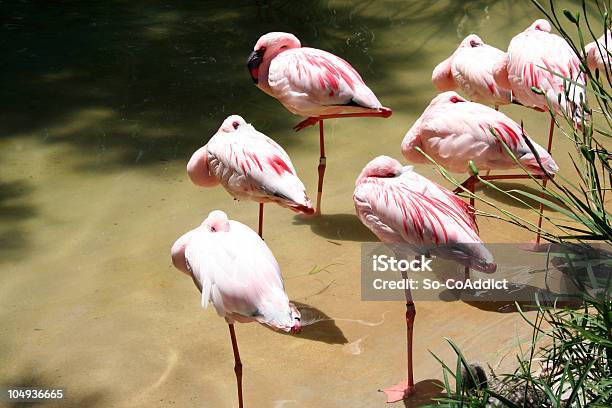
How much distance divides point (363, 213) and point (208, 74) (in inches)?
114

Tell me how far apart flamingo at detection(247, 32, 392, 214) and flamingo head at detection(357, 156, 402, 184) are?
83cm

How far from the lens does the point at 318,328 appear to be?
395cm

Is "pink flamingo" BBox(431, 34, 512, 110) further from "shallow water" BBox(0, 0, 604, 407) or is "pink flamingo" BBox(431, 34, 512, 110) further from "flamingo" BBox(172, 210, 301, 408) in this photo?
"flamingo" BBox(172, 210, 301, 408)

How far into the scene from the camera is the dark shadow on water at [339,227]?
4.67 meters

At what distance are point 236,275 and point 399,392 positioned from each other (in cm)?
81

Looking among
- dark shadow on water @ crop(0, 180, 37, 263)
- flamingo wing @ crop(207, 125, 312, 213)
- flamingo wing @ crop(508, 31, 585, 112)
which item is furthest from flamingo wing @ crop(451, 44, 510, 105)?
dark shadow on water @ crop(0, 180, 37, 263)

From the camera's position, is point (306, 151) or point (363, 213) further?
point (306, 151)

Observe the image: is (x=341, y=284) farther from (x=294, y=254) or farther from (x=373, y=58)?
(x=373, y=58)

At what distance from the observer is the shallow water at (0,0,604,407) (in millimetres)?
3697

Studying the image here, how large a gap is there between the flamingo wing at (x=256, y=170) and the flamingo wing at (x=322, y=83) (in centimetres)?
54

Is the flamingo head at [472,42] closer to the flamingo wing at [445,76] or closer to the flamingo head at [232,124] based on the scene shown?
the flamingo wing at [445,76]

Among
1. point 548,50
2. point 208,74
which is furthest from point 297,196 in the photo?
point 208,74

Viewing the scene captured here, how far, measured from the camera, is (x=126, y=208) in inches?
193

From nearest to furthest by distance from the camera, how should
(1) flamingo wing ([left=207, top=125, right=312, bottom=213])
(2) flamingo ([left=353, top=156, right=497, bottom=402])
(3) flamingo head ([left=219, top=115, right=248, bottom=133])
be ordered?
(2) flamingo ([left=353, top=156, right=497, bottom=402]) < (1) flamingo wing ([left=207, top=125, right=312, bottom=213]) < (3) flamingo head ([left=219, top=115, right=248, bottom=133])
